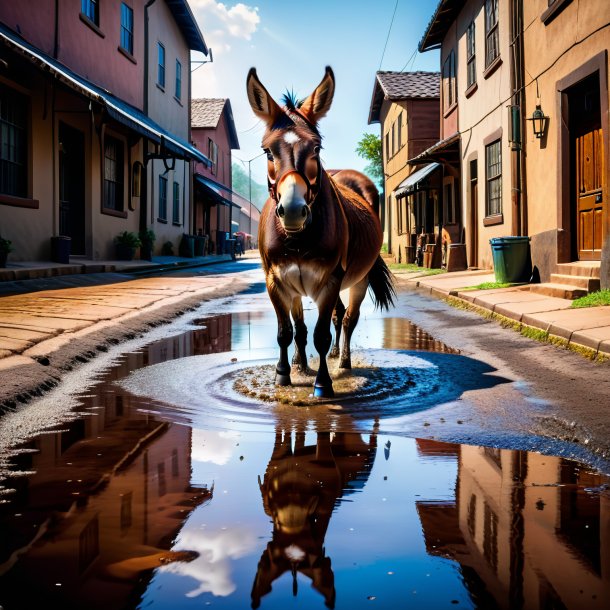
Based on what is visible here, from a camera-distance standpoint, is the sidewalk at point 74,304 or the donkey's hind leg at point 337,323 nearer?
the sidewalk at point 74,304

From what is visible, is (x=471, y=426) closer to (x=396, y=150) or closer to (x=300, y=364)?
(x=300, y=364)

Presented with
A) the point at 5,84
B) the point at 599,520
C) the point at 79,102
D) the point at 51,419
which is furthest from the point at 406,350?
the point at 79,102

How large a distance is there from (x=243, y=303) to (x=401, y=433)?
8216 millimetres

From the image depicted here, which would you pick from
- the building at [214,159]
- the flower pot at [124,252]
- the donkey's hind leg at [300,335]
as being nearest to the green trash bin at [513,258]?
the donkey's hind leg at [300,335]

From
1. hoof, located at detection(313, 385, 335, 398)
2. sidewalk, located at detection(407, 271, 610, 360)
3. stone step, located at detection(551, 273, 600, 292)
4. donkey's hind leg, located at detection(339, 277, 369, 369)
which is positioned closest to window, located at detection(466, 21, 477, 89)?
sidewalk, located at detection(407, 271, 610, 360)

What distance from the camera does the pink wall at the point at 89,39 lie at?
48.1 ft

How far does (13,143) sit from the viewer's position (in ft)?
46.1

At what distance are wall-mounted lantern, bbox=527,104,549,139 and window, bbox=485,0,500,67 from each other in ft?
12.1

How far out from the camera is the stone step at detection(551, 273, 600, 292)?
983cm

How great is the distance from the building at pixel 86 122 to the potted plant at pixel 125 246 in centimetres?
33

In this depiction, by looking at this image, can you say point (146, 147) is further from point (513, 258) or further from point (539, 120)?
point (513, 258)

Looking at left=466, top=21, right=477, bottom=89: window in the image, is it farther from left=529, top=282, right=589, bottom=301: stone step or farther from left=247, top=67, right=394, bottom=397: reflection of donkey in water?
left=247, top=67, right=394, bottom=397: reflection of donkey in water

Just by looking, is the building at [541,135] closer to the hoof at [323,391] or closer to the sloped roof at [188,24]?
the hoof at [323,391]

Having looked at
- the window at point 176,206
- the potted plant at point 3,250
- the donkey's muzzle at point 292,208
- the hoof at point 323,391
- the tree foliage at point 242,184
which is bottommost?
the hoof at point 323,391
